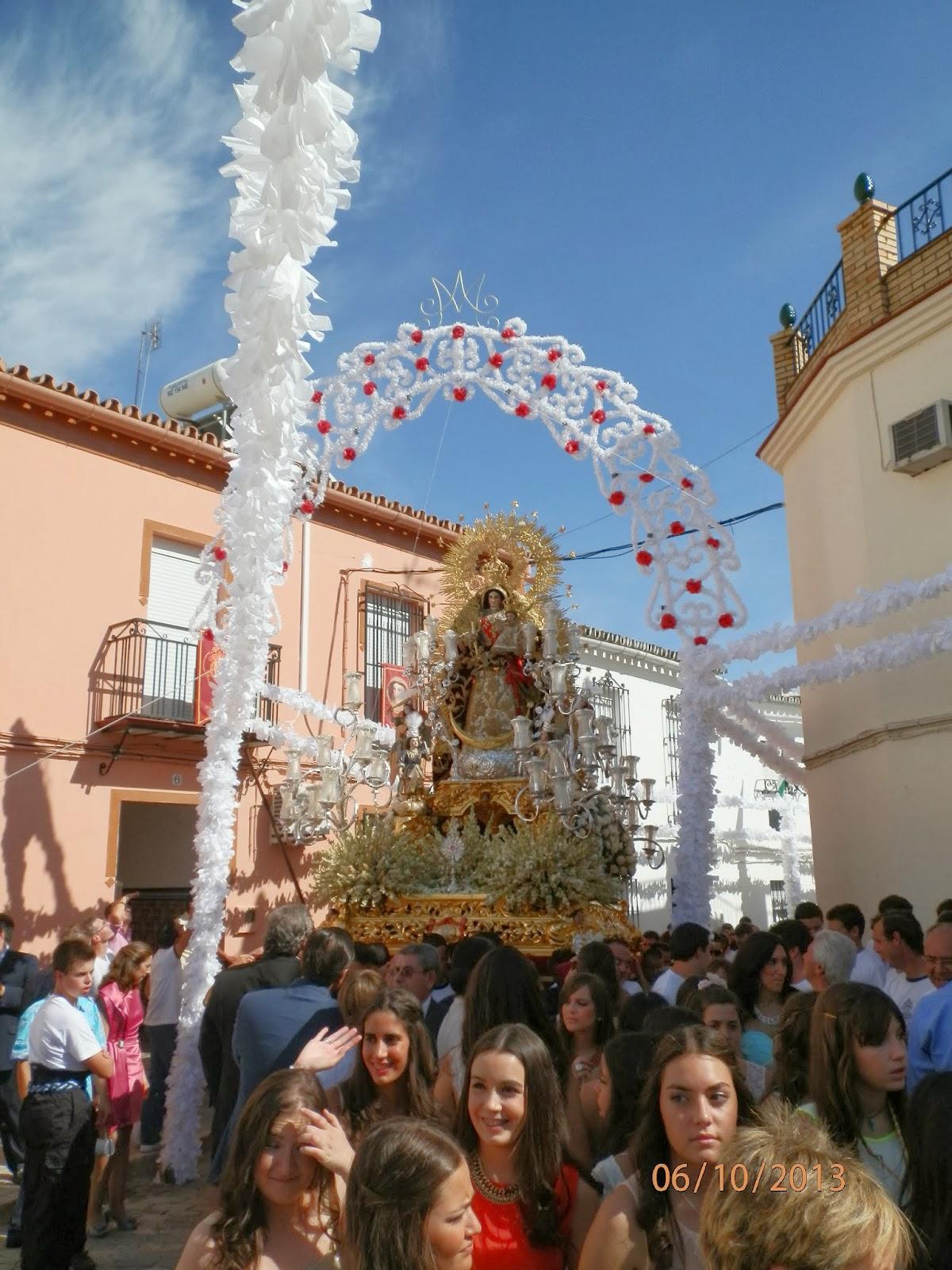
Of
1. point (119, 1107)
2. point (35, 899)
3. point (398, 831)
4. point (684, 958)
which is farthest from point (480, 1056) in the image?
point (35, 899)

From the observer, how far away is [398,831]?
9258 millimetres

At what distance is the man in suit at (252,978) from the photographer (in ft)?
14.5

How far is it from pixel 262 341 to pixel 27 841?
759 centimetres

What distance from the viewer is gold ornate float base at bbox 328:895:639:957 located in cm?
798

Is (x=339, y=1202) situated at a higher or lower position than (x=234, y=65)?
lower

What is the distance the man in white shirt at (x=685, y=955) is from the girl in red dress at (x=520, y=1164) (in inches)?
104

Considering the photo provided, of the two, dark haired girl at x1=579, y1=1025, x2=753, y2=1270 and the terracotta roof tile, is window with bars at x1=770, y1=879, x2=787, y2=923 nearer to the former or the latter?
the terracotta roof tile

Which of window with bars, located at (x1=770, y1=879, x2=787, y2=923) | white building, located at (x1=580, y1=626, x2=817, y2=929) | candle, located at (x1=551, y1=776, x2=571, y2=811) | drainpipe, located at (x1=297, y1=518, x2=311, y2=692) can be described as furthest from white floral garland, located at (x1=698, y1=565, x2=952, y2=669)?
window with bars, located at (x1=770, y1=879, x2=787, y2=923)

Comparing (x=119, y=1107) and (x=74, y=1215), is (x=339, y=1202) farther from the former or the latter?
(x=119, y=1107)

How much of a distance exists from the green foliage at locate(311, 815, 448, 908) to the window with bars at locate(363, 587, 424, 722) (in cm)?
648

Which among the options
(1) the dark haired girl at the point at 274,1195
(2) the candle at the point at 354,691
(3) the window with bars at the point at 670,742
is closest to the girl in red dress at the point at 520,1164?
(1) the dark haired girl at the point at 274,1195

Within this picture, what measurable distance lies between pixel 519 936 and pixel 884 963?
360 cm

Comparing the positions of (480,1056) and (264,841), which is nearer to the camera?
(480,1056)
